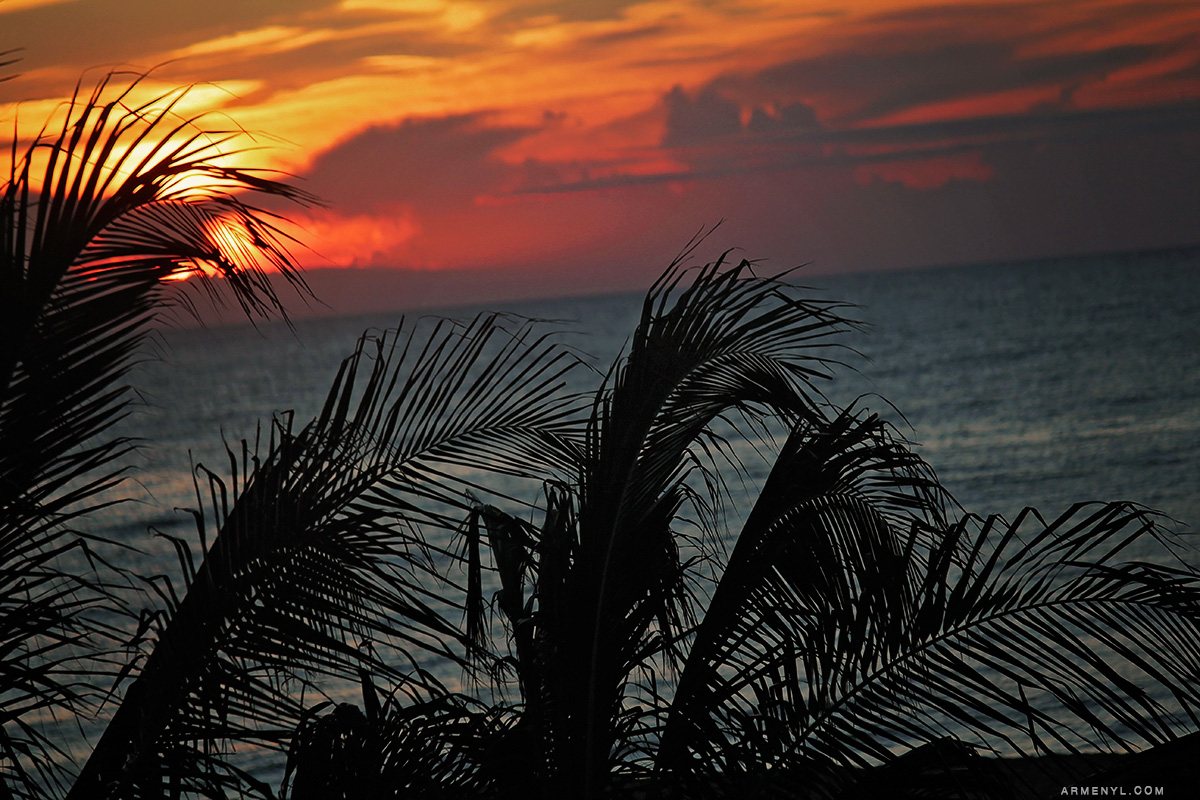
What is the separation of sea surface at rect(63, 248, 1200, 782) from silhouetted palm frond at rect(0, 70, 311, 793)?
0.24 metres

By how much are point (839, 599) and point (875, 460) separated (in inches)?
18.5

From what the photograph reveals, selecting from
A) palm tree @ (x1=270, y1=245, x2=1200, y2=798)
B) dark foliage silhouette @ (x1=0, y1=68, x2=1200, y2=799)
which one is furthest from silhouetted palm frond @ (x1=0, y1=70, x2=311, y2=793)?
palm tree @ (x1=270, y1=245, x2=1200, y2=798)

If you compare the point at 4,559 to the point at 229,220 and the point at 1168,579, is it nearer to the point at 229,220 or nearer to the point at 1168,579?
the point at 229,220

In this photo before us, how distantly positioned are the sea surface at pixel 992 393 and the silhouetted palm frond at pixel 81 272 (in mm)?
244

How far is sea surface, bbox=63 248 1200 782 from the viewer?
78.2 feet

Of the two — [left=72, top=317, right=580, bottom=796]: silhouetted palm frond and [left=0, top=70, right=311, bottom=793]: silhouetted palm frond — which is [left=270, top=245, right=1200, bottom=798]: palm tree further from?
[left=0, top=70, right=311, bottom=793]: silhouetted palm frond

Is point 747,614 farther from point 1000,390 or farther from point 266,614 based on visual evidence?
point 1000,390

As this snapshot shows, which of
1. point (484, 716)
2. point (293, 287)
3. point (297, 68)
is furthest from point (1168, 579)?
point (297, 68)

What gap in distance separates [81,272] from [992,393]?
42169 millimetres

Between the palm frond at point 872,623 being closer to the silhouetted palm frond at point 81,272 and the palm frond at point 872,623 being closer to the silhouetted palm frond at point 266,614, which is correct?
the silhouetted palm frond at point 266,614

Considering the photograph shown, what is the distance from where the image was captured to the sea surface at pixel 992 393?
78.2 ft

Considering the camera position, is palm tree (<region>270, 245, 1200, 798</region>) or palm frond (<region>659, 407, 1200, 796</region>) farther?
palm tree (<region>270, 245, 1200, 798</region>)

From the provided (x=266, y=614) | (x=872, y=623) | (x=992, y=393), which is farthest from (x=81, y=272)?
(x=992, y=393)

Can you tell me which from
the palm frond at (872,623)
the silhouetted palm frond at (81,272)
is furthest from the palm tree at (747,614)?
the silhouetted palm frond at (81,272)
